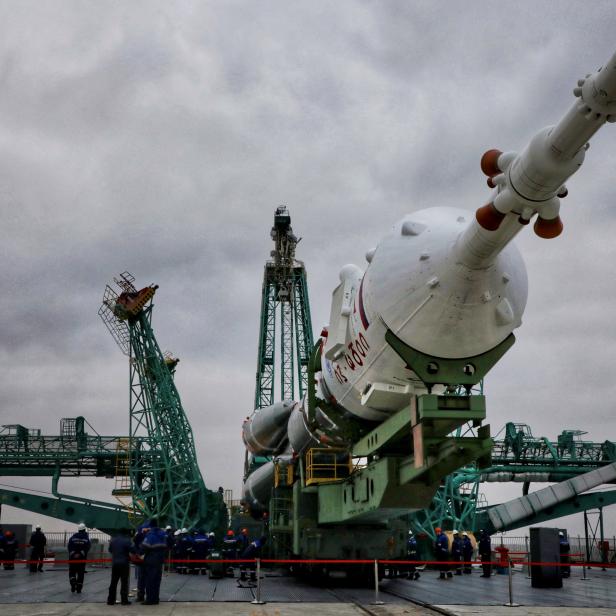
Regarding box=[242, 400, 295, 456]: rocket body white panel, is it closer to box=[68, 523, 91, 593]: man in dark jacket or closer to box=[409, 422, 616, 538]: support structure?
box=[68, 523, 91, 593]: man in dark jacket

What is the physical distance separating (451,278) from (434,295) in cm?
34

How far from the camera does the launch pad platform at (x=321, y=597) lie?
35.4 feet

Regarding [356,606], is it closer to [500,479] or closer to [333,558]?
[333,558]

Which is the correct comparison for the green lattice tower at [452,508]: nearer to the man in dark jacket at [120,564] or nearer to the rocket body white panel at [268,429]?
the rocket body white panel at [268,429]

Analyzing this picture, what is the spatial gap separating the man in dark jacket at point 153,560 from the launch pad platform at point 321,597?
0.27 m

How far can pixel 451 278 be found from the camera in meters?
10.0

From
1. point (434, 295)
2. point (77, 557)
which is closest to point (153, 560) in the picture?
point (77, 557)

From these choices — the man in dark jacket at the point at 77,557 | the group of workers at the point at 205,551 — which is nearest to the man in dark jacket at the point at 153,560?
the man in dark jacket at the point at 77,557

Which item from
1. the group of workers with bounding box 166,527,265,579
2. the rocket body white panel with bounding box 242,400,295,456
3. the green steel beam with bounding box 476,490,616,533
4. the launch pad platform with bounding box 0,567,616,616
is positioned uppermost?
the rocket body white panel with bounding box 242,400,295,456

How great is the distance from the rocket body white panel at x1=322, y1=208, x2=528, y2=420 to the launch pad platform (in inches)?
138

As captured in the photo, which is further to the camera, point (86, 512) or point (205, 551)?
point (86, 512)

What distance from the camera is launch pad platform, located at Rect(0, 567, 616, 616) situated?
35.4 ft

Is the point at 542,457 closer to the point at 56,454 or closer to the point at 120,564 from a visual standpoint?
the point at 56,454

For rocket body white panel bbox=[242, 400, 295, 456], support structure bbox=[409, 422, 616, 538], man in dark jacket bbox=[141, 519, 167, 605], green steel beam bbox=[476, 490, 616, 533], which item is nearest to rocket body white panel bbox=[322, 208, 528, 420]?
man in dark jacket bbox=[141, 519, 167, 605]
